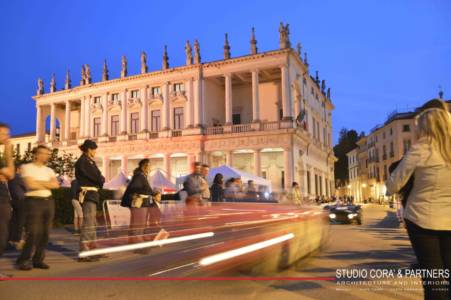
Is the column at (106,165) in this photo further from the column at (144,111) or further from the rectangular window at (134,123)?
the column at (144,111)

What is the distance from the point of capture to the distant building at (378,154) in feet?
217

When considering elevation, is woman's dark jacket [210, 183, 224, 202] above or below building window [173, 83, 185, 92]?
below

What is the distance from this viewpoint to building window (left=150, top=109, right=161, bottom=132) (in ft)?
147

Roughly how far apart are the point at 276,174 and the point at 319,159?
13.7 m

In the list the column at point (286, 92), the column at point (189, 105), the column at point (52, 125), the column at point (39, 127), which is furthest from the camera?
the column at point (39, 127)

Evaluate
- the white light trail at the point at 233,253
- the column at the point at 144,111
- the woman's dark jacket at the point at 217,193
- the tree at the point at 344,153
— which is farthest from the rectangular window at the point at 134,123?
the tree at the point at 344,153

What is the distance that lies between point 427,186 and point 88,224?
5.99 metres

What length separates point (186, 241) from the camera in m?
5.68

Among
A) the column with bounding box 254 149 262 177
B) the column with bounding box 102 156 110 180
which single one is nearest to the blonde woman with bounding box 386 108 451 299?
the column with bounding box 254 149 262 177

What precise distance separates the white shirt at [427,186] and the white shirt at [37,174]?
5.40 m

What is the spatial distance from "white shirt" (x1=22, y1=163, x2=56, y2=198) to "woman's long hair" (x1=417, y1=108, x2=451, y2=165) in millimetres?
5586

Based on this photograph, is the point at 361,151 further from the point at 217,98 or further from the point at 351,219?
the point at 351,219

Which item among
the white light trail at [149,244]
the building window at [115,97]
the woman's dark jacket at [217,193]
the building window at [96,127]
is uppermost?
the building window at [115,97]

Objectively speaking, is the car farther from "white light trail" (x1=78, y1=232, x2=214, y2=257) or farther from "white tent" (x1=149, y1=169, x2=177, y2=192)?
"white light trail" (x1=78, y1=232, x2=214, y2=257)
